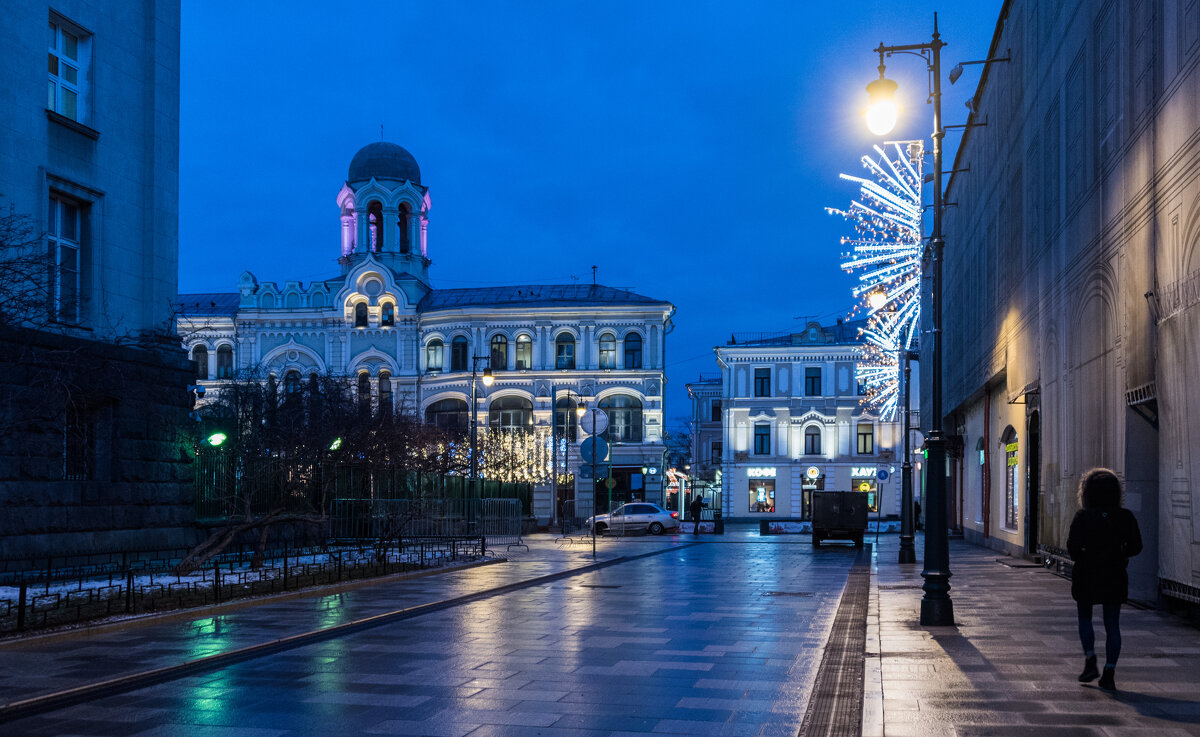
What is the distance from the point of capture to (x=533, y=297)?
70562 millimetres

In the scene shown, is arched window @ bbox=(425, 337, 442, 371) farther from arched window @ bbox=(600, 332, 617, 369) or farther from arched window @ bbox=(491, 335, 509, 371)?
arched window @ bbox=(600, 332, 617, 369)

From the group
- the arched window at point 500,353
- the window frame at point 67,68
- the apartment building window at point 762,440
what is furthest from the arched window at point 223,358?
the window frame at point 67,68

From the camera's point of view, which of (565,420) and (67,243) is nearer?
(67,243)

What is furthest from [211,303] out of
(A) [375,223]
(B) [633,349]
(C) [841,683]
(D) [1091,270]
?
(C) [841,683]

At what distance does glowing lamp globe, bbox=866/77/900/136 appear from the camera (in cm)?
1445

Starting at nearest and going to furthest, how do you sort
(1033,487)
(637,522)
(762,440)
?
(1033,487) → (637,522) → (762,440)

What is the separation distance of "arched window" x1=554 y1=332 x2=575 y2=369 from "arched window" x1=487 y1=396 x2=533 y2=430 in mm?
3191

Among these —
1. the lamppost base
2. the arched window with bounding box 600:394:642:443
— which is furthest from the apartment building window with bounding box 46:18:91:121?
the arched window with bounding box 600:394:642:443

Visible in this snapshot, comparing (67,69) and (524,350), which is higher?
(67,69)

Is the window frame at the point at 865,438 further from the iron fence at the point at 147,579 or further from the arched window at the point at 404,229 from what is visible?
the iron fence at the point at 147,579

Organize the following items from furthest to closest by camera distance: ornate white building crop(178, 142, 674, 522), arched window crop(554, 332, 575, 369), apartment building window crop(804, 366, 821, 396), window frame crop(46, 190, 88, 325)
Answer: apartment building window crop(804, 366, 821, 396) → arched window crop(554, 332, 575, 369) → ornate white building crop(178, 142, 674, 522) → window frame crop(46, 190, 88, 325)

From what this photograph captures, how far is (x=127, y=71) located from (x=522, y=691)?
58.8ft

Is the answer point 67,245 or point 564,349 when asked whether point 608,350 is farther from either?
point 67,245

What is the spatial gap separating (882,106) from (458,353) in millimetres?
55736
